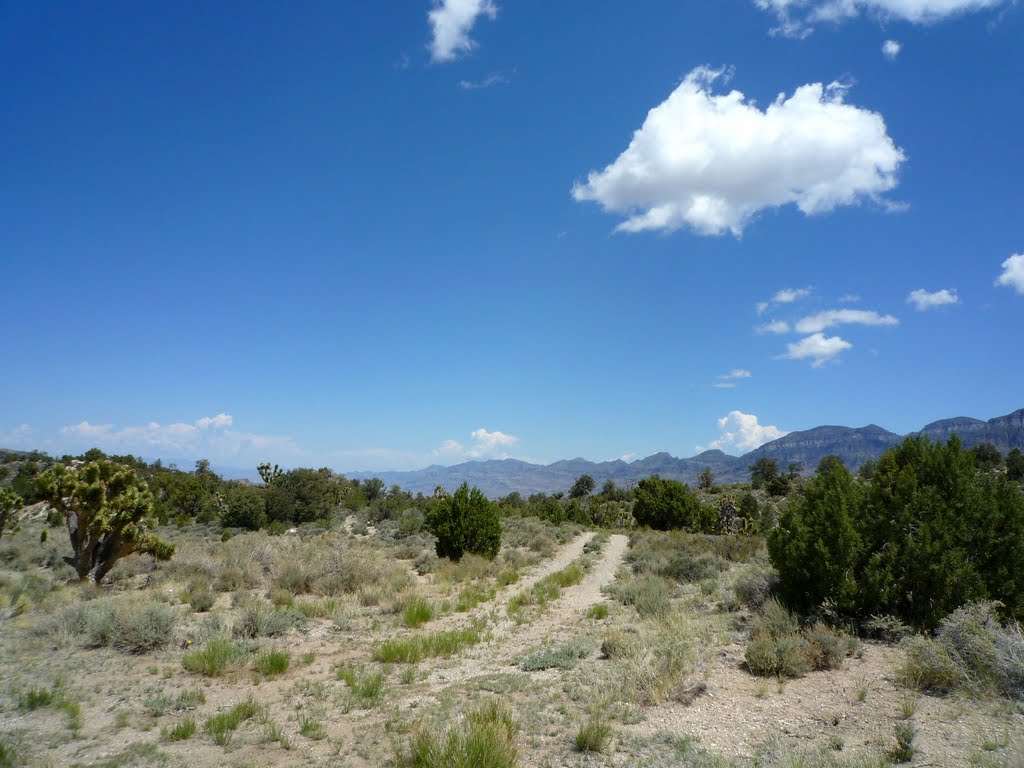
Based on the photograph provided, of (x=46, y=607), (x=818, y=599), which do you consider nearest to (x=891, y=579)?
(x=818, y=599)

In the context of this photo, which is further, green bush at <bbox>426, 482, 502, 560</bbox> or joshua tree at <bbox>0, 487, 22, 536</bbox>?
joshua tree at <bbox>0, 487, 22, 536</bbox>

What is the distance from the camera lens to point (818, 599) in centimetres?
998

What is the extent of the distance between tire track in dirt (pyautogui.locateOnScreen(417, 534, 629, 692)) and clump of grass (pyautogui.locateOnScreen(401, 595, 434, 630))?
5.35 ft

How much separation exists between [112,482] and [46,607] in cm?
479

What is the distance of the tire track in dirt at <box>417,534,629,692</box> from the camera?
8916 mm

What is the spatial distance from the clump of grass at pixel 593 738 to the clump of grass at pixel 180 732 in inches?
177

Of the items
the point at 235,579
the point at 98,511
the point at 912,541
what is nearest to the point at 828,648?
the point at 912,541

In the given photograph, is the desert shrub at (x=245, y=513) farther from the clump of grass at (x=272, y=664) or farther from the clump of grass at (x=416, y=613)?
the clump of grass at (x=272, y=664)

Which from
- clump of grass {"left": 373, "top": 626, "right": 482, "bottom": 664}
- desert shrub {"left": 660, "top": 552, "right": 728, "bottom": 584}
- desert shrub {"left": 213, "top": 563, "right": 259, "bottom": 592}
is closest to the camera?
clump of grass {"left": 373, "top": 626, "right": 482, "bottom": 664}

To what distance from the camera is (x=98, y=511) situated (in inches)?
596

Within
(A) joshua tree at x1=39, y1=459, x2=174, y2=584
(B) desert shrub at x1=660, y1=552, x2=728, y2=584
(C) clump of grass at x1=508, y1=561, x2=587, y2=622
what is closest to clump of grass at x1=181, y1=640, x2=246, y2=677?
(C) clump of grass at x1=508, y1=561, x2=587, y2=622

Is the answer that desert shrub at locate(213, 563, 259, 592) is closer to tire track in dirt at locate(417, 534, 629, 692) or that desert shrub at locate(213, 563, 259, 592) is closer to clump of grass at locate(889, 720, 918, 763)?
tire track in dirt at locate(417, 534, 629, 692)

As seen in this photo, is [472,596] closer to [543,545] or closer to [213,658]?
[213,658]

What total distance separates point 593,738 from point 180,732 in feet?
15.7
